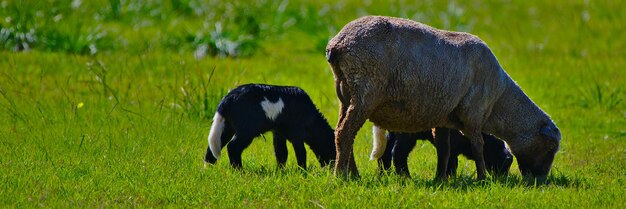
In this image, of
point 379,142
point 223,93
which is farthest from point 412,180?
point 223,93

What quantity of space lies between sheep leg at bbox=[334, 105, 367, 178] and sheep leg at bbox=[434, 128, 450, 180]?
3.16 feet

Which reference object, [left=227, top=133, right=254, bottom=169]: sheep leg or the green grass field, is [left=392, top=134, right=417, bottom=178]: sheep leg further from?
[left=227, top=133, right=254, bottom=169]: sheep leg

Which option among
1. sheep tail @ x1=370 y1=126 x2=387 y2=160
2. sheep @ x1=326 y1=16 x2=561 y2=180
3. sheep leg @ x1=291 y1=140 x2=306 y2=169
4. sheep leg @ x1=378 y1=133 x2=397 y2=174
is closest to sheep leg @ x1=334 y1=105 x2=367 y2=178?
sheep @ x1=326 y1=16 x2=561 y2=180

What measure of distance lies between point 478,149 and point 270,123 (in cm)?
174

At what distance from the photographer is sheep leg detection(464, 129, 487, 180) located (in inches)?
370

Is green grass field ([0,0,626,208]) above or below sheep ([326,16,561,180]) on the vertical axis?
below

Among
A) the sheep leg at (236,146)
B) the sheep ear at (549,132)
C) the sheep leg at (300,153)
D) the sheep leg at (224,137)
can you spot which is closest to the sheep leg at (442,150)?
the sheep ear at (549,132)

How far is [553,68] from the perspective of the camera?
16.1 metres

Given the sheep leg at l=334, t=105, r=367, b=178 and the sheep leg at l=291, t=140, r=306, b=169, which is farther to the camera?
the sheep leg at l=291, t=140, r=306, b=169

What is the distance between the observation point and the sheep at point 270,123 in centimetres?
917

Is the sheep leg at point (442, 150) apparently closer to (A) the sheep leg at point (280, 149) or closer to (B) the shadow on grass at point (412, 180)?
(B) the shadow on grass at point (412, 180)

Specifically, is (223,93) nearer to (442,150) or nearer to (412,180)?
(442,150)

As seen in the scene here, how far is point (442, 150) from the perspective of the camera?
31.4ft

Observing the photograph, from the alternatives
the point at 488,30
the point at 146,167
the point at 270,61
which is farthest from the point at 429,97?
the point at 488,30
